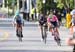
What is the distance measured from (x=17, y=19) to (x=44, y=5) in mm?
29609

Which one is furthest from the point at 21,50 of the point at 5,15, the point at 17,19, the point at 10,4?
the point at 10,4

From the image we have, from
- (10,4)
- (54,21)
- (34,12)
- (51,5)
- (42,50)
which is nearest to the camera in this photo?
(42,50)

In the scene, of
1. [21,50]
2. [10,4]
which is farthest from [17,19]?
[10,4]

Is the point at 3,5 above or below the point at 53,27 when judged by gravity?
below

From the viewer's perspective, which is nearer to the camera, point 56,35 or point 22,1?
point 56,35

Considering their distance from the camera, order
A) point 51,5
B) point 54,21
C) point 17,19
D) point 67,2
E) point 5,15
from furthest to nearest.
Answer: point 5,15
point 51,5
point 67,2
point 17,19
point 54,21

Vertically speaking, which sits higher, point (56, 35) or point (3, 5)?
point (56, 35)

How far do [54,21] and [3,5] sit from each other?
65.3 metres

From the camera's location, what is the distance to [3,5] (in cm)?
8138

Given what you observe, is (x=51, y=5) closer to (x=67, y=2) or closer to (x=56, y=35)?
(x=67, y=2)

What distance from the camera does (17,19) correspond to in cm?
1919

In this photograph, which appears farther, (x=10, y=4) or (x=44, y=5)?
(x=10, y=4)

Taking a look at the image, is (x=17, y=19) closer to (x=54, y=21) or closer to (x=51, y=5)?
(x=54, y=21)

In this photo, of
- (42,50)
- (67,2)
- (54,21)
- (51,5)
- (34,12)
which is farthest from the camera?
(34,12)
